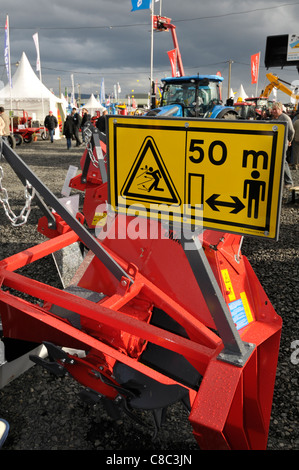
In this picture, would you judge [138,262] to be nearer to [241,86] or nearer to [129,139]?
[129,139]

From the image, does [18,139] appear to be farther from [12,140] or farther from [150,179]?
[150,179]

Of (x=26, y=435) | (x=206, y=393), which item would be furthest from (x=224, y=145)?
(x=26, y=435)

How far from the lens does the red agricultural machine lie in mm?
1559

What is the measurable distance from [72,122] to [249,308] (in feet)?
51.2

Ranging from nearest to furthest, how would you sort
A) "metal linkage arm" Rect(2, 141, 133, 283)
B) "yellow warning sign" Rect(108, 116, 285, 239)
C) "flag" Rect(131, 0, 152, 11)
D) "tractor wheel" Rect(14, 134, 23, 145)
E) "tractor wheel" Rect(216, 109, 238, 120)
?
1. "yellow warning sign" Rect(108, 116, 285, 239)
2. "metal linkage arm" Rect(2, 141, 133, 283)
3. "tractor wheel" Rect(216, 109, 238, 120)
4. "flag" Rect(131, 0, 152, 11)
5. "tractor wheel" Rect(14, 134, 23, 145)

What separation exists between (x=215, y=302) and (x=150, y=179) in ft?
1.90

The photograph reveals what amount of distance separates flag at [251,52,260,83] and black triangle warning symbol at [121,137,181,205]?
1216 inches

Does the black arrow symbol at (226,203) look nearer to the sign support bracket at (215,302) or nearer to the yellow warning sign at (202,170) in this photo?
the yellow warning sign at (202,170)

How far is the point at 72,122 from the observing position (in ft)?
53.6

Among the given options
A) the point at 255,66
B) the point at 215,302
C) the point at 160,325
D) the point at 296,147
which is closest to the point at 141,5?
the point at 296,147

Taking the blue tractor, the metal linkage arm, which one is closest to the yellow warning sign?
the metal linkage arm

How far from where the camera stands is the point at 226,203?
144 cm

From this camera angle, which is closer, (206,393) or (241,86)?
(206,393)

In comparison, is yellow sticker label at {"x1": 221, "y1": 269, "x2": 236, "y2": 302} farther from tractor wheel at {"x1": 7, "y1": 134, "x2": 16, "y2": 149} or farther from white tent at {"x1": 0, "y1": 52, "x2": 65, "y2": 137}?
white tent at {"x1": 0, "y1": 52, "x2": 65, "y2": 137}
